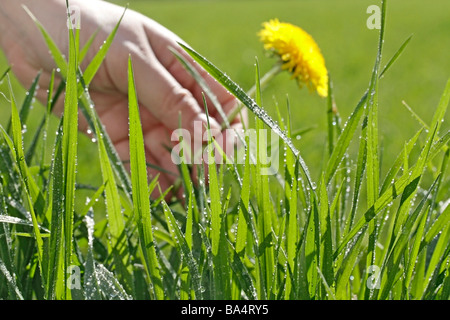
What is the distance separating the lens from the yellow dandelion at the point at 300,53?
0.65 meters

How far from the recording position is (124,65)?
70 centimetres

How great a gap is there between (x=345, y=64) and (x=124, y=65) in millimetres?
4101

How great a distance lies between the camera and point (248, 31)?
23.1 feet

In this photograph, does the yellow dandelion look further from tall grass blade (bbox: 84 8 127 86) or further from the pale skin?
tall grass blade (bbox: 84 8 127 86)

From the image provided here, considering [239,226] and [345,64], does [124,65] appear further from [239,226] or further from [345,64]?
[345,64]

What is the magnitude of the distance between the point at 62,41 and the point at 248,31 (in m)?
6.49

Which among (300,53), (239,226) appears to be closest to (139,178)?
(239,226)

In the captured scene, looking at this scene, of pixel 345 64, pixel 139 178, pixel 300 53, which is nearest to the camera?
pixel 139 178

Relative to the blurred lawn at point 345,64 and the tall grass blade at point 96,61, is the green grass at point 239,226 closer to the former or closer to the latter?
the tall grass blade at point 96,61

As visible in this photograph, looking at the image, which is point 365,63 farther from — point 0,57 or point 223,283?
point 223,283

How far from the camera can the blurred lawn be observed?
2.58 metres

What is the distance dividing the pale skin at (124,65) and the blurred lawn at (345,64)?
0.12 metres

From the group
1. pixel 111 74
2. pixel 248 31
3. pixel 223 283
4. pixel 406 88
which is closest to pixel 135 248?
pixel 223 283

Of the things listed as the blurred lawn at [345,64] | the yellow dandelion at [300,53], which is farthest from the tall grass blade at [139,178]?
the yellow dandelion at [300,53]
